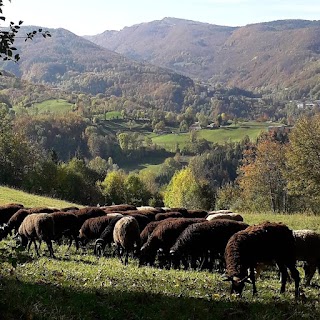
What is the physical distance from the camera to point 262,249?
1263 centimetres

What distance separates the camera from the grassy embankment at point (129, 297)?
30.1ft

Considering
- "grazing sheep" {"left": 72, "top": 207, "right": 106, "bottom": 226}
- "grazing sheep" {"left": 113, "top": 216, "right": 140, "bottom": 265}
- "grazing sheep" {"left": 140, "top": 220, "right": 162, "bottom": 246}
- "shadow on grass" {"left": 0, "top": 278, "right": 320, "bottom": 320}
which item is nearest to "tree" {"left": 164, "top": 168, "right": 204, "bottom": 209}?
"grazing sheep" {"left": 72, "top": 207, "right": 106, "bottom": 226}

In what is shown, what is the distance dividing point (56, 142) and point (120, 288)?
180 meters

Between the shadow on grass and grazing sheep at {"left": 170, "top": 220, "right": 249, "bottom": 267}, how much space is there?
4.55 metres

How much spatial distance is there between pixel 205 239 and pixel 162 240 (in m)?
2.31

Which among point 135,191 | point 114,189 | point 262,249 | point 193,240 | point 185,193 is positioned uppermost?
point 262,249

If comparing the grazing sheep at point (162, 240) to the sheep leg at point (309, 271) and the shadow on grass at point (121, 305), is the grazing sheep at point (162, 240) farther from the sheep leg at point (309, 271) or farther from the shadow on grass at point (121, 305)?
the shadow on grass at point (121, 305)

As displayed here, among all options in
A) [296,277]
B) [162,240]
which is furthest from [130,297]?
[162,240]

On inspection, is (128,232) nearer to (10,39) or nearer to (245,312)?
(245,312)

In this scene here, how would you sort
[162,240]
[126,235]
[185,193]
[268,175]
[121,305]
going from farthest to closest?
[185,193] < [268,175] < [126,235] < [162,240] < [121,305]

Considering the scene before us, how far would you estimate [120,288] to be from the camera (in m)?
11.1

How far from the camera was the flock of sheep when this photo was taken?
1253 centimetres

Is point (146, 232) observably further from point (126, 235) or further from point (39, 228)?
point (39, 228)

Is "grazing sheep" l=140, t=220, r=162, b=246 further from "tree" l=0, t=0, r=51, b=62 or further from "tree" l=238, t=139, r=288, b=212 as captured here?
"tree" l=238, t=139, r=288, b=212
